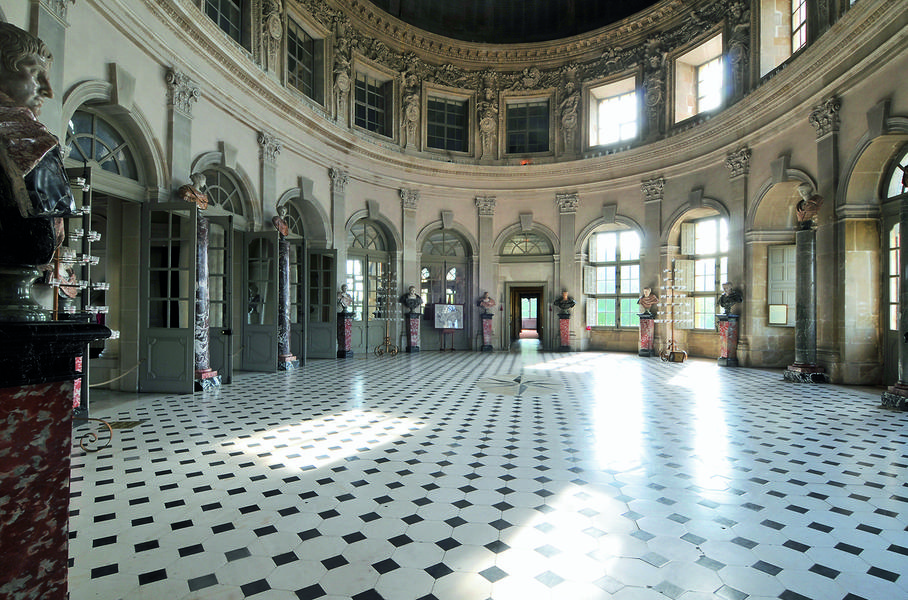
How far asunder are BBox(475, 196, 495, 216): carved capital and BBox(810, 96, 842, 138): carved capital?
889 centimetres

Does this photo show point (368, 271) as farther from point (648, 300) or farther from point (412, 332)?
point (648, 300)

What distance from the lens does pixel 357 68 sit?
559 inches

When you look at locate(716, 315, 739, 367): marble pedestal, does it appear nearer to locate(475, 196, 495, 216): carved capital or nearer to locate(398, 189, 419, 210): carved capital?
locate(475, 196, 495, 216): carved capital

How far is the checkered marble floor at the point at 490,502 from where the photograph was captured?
2.63m

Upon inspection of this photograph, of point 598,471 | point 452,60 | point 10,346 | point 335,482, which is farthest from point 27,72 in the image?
point 452,60

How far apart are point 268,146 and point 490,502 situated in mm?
9532

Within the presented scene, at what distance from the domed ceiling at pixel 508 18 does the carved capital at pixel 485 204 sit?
5364mm

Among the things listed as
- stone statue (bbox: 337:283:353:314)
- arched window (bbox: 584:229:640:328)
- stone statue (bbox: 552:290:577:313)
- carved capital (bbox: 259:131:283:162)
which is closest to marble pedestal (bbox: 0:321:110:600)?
carved capital (bbox: 259:131:283:162)

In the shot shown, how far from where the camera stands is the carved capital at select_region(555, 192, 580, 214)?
15875mm

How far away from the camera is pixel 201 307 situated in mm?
7820

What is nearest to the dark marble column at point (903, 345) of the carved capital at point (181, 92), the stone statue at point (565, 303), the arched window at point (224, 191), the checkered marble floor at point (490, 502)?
the checkered marble floor at point (490, 502)

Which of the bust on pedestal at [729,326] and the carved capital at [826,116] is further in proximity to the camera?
the bust on pedestal at [729,326]

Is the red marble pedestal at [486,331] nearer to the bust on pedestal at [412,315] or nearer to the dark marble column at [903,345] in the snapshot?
the bust on pedestal at [412,315]

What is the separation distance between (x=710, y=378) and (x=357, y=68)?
40.6 ft
